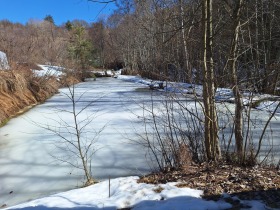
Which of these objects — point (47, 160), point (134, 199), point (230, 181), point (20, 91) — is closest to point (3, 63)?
point (20, 91)

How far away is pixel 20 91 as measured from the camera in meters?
12.6

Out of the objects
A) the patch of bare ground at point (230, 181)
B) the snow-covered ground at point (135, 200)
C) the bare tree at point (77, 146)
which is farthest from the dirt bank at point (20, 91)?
the patch of bare ground at point (230, 181)

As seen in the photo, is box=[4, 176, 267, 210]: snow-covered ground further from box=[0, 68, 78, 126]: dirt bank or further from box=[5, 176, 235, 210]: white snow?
box=[0, 68, 78, 126]: dirt bank

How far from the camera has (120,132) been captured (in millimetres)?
7332

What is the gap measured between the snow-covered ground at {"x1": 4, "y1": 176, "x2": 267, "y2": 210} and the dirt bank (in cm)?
642

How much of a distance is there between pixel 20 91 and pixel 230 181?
1087cm

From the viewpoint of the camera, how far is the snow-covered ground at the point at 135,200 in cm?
293

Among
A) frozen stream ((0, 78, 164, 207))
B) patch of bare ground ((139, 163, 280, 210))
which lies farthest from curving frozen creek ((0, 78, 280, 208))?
patch of bare ground ((139, 163, 280, 210))

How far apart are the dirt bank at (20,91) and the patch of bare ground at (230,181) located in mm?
6848

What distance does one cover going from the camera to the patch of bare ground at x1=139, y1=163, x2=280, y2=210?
3.02m

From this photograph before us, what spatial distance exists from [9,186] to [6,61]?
9.49m

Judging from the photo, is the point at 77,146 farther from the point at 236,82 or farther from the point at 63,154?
the point at 236,82

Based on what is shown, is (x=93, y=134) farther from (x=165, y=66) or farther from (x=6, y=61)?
(x=6, y=61)

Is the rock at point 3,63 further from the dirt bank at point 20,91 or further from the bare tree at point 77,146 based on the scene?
the bare tree at point 77,146
